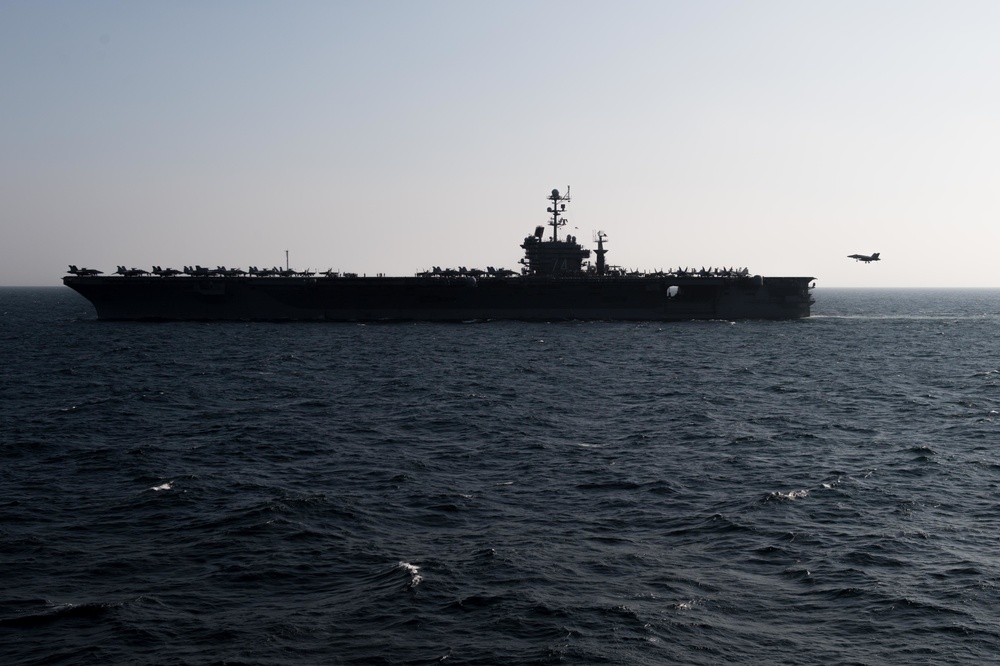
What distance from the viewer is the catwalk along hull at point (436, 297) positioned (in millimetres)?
71750

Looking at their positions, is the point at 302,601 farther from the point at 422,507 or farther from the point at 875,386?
the point at 875,386

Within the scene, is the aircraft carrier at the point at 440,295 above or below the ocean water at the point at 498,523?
above

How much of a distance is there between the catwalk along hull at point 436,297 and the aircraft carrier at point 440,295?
8 centimetres

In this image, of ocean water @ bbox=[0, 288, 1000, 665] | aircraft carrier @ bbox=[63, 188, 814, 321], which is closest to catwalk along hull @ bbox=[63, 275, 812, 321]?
aircraft carrier @ bbox=[63, 188, 814, 321]

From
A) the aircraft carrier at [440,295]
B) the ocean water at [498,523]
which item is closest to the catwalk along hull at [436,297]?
the aircraft carrier at [440,295]

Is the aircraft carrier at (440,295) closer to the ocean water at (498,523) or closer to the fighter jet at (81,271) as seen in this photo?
the fighter jet at (81,271)

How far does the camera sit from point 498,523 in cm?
1809

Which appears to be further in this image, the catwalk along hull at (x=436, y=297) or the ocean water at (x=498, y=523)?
the catwalk along hull at (x=436, y=297)

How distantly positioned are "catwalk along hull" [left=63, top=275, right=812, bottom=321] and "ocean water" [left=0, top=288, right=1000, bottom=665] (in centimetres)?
3332

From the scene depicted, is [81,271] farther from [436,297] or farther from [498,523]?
[498,523]

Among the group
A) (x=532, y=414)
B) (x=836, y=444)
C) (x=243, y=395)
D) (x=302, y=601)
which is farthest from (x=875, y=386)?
(x=302, y=601)

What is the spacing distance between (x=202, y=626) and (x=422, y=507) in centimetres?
677

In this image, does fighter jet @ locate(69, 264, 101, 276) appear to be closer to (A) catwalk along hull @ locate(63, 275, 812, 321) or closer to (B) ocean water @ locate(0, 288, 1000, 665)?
(A) catwalk along hull @ locate(63, 275, 812, 321)

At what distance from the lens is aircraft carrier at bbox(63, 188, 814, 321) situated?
71.8 m
